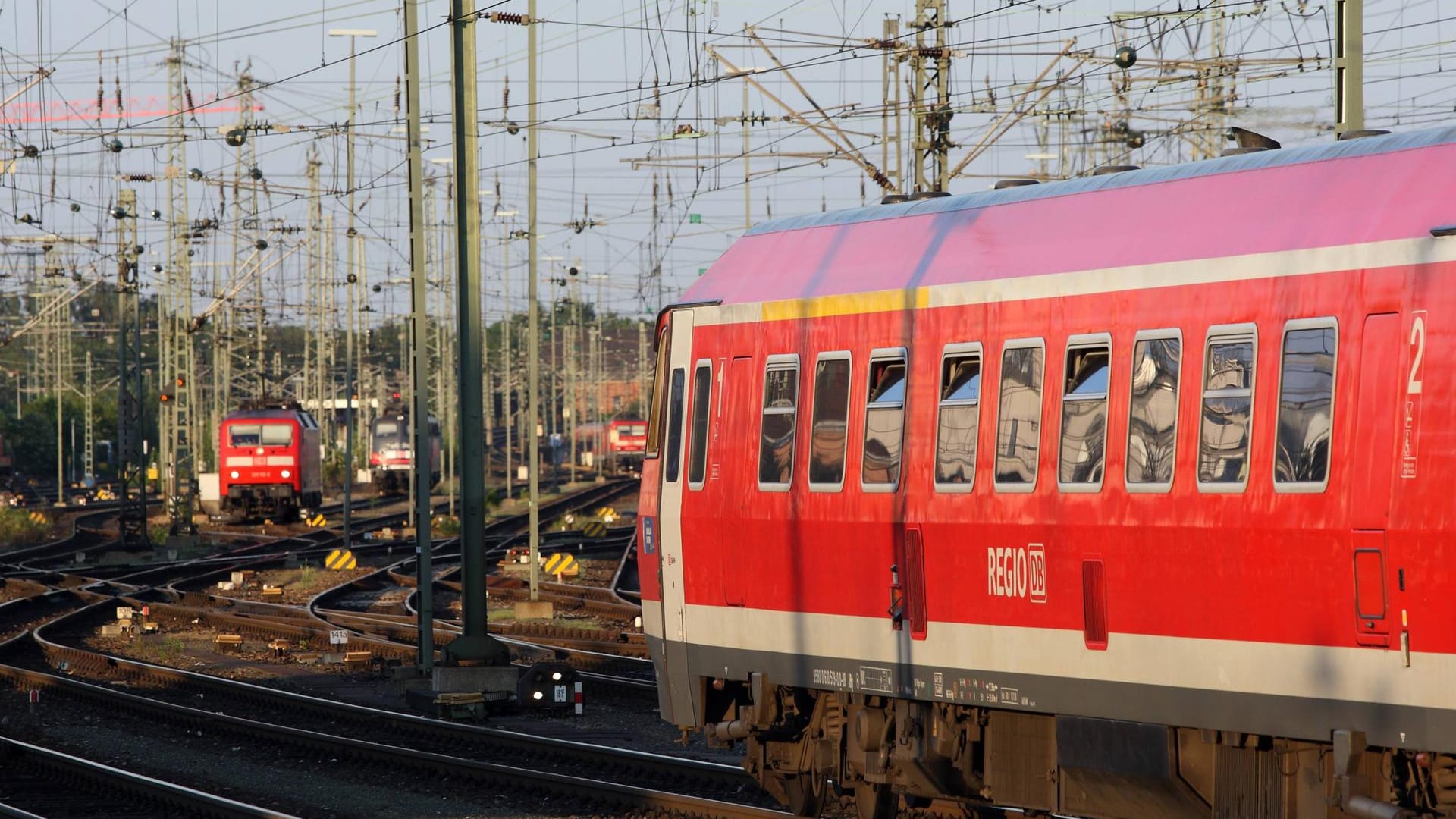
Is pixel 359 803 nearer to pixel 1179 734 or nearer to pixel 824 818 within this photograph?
pixel 824 818

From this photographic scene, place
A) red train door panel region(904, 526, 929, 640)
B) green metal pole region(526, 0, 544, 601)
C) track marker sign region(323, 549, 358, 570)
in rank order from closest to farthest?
red train door panel region(904, 526, 929, 640)
green metal pole region(526, 0, 544, 601)
track marker sign region(323, 549, 358, 570)

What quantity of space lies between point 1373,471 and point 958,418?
2.98 m

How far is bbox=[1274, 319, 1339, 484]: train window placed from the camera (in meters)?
9.15

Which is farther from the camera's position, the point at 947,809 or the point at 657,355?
the point at 657,355

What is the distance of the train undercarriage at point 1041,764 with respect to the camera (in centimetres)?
902

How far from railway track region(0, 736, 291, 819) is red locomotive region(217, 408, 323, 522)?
4470 centimetres

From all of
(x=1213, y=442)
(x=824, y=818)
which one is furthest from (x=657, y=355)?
(x=1213, y=442)

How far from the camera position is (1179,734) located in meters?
10.1

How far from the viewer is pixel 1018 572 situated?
1079cm

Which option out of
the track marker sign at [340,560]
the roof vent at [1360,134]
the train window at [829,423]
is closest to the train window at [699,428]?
the train window at [829,423]

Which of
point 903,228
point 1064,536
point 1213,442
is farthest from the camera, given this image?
point 903,228

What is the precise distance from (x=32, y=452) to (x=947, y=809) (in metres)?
101

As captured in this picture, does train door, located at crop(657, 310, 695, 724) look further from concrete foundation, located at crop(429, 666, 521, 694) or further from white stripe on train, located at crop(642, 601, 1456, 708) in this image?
concrete foundation, located at crop(429, 666, 521, 694)

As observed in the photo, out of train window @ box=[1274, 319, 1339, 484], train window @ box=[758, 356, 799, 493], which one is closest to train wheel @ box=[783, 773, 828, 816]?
train window @ box=[758, 356, 799, 493]
